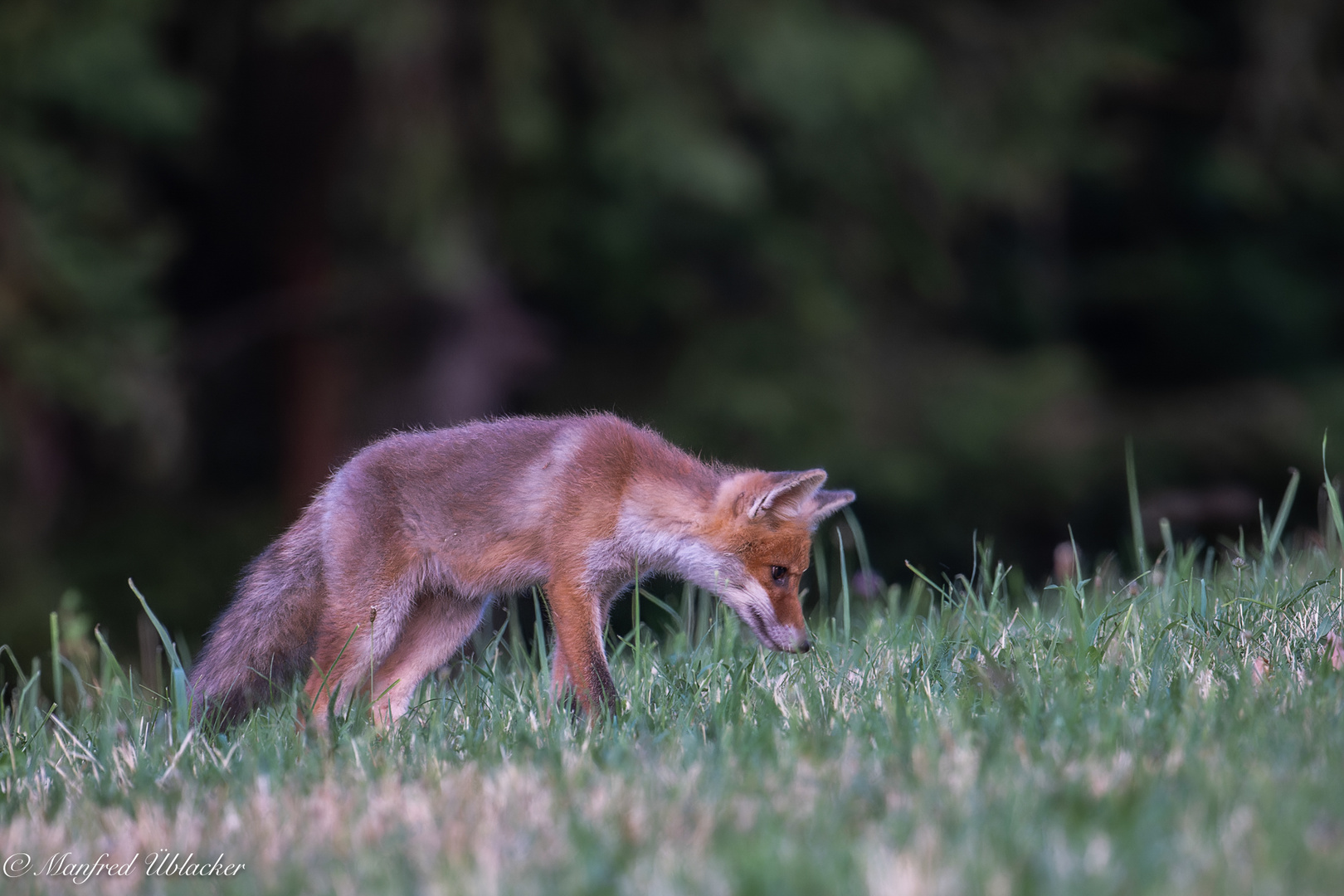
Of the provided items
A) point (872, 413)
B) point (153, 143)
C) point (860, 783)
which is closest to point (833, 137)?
point (872, 413)

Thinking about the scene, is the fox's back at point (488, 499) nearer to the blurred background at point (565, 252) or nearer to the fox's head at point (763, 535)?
the fox's head at point (763, 535)

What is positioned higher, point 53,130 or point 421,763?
point 53,130

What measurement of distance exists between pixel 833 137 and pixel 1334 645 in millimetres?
9482

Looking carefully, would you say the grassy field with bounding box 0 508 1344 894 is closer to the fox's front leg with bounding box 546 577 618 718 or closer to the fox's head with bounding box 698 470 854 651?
the fox's front leg with bounding box 546 577 618 718

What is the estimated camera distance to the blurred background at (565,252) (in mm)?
10133

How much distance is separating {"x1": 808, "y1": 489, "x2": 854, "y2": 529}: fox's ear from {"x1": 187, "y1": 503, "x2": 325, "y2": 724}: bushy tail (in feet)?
6.03

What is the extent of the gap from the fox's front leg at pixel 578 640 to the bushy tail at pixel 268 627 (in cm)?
96

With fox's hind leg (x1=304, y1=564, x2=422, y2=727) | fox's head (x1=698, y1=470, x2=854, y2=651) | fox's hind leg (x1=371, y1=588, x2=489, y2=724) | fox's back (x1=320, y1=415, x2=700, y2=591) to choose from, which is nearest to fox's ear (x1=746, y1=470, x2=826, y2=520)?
fox's head (x1=698, y1=470, x2=854, y2=651)

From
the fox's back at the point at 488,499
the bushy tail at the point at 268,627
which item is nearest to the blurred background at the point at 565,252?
the bushy tail at the point at 268,627

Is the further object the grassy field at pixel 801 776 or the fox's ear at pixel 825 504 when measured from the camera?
the fox's ear at pixel 825 504

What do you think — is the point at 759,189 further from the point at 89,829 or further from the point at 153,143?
the point at 89,829

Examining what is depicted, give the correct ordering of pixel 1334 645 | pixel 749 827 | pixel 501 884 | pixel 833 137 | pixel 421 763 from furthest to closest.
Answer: pixel 833 137
pixel 1334 645
pixel 421 763
pixel 749 827
pixel 501 884

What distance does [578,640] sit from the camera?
441 cm

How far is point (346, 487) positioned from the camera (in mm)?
4828
